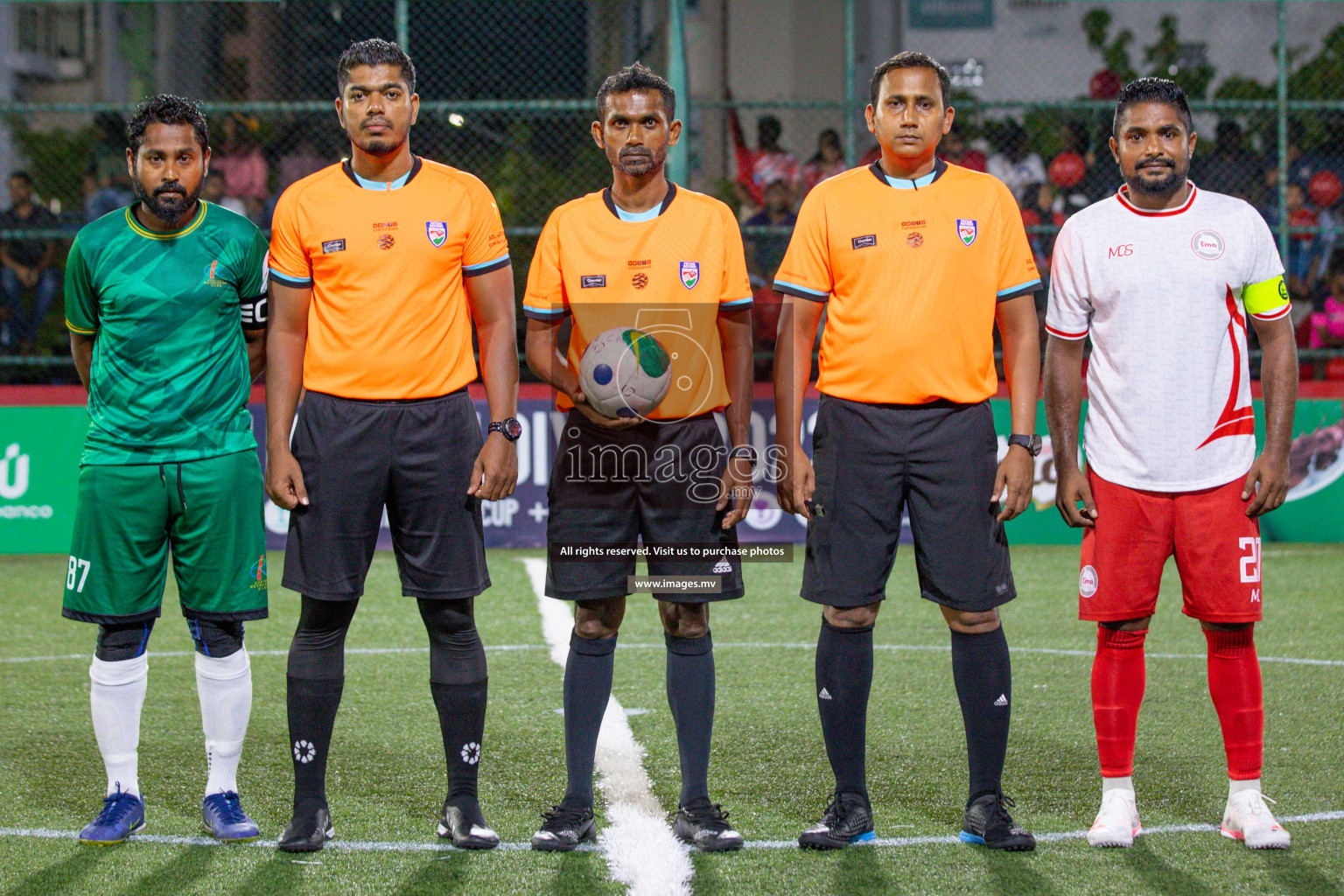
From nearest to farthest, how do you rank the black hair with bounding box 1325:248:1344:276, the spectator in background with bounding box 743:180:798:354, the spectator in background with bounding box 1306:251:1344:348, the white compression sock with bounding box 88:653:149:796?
the white compression sock with bounding box 88:653:149:796
the spectator in background with bounding box 743:180:798:354
the spectator in background with bounding box 1306:251:1344:348
the black hair with bounding box 1325:248:1344:276

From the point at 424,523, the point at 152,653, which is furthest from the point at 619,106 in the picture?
the point at 152,653

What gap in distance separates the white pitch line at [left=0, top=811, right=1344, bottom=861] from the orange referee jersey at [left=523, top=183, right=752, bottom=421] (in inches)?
50.6

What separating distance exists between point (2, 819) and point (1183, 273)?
3793 mm

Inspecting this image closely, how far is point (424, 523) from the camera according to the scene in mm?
4000

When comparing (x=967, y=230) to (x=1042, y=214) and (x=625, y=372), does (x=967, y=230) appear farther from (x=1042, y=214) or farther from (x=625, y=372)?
(x=1042, y=214)

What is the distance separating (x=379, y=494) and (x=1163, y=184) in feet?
7.80

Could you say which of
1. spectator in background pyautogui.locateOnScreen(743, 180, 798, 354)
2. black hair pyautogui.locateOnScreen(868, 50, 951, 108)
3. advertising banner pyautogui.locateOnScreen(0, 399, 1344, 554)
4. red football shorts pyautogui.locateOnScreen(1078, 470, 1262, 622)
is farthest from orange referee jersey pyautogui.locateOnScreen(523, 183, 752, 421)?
spectator in background pyautogui.locateOnScreen(743, 180, 798, 354)

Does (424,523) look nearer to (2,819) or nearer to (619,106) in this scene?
(619,106)

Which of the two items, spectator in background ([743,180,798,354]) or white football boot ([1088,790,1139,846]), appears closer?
white football boot ([1088,790,1139,846])

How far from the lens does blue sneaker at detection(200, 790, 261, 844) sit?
4.05 meters

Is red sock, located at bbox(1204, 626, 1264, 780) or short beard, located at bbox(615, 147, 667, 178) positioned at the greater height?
short beard, located at bbox(615, 147, 667, 178)

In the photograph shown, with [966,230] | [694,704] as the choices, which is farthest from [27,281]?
[966,230]

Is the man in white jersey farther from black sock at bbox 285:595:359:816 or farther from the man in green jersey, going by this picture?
the man in green jersey

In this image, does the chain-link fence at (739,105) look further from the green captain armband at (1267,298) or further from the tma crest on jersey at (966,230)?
the green captain armband at (1267,298)
